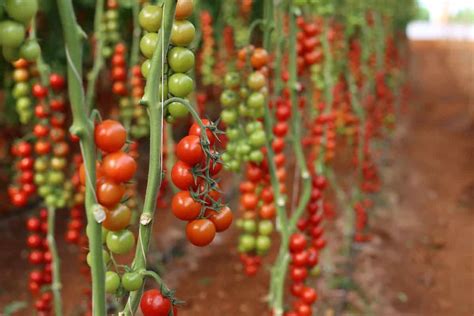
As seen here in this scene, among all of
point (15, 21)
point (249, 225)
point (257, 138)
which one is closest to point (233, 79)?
point (257, 138)

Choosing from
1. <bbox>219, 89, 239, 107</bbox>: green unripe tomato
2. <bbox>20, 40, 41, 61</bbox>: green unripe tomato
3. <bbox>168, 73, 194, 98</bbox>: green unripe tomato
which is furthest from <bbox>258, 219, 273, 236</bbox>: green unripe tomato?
<bbox>20, 40, 41, 61</bbox>: green unripe tomato

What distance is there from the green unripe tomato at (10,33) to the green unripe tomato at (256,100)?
0.96 metres

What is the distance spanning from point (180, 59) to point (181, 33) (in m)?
0.04

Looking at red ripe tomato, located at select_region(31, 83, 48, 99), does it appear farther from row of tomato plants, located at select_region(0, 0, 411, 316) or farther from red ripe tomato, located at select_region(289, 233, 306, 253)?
red ripe tomato, located at select_region(289, 233, 306, 253)

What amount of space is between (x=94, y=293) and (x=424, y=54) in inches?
655

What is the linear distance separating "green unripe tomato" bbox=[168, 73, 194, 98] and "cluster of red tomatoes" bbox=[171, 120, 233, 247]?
0.07m

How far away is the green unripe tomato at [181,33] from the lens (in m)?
0.87

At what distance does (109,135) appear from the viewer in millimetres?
781

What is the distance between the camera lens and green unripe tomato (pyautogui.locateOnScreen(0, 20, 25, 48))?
635 millimetres

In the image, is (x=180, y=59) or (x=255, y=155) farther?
(x=255, y=155)

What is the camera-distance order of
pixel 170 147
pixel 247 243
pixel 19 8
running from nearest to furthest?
pixel 19 8, pixel 247 243, pixel 170 147

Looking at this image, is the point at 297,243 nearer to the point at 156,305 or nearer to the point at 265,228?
the point at 265,228

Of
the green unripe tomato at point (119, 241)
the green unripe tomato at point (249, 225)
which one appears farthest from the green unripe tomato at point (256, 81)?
the green unripe tomato at point (119, 241)

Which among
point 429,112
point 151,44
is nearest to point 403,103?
point 429,112
